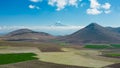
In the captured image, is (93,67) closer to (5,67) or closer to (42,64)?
(42,64)

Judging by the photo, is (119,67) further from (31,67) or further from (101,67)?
(31,67)

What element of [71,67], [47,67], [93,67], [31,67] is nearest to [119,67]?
[93,67]

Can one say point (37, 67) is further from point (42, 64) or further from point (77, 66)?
point (77, 66)

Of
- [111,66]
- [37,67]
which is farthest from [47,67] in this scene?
[111,66]

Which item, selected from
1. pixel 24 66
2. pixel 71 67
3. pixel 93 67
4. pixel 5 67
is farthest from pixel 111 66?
pixel 5 67

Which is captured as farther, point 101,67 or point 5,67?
point 101,67

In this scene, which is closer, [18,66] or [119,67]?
[18,66]
